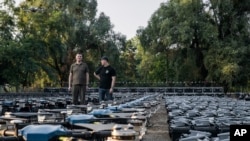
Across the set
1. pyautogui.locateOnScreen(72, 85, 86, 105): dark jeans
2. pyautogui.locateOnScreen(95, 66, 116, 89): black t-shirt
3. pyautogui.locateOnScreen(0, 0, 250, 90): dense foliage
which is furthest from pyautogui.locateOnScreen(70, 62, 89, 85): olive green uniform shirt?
pyautogui.locateOnScreen(0, 0, 250, 90): dense foliage

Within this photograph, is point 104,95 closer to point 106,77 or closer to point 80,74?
point 106,77

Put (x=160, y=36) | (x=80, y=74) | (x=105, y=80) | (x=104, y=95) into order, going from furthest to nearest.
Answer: (x=160, y=36)
(x=104, y=95)
(x=105, y=80)
(x=80, y=74)

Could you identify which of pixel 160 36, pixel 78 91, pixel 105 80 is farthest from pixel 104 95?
pixel 160 36

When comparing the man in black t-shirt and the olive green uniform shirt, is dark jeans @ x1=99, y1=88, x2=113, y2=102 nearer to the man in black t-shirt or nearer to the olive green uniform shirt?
the man in black t-shirt

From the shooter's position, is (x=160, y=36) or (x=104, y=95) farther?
(x=160, y=36)

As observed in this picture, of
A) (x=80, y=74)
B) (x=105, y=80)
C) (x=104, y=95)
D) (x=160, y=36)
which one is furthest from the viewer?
(x=160, y=36)

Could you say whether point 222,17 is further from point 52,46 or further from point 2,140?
point 2,140

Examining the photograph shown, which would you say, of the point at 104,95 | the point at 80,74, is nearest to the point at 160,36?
the point at 104,95

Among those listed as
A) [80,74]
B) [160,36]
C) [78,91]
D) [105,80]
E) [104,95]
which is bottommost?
[104,95]

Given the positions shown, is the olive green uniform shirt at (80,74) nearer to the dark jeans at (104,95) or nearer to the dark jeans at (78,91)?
the dark jeans at (78,91)

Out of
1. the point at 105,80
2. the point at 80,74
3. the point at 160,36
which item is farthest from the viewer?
the point at 160,36

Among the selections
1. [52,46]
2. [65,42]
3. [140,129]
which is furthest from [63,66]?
[140,129]

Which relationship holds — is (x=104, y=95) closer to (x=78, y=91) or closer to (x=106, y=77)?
(x=106, y=77)

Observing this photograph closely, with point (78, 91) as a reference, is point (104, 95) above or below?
below
